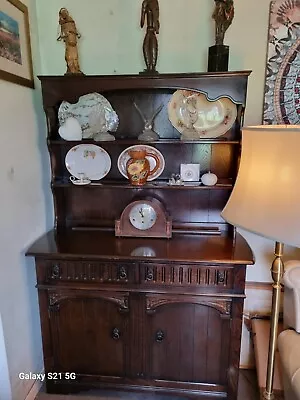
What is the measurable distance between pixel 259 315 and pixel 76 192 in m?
1.40

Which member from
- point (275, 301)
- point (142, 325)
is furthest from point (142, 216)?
point (275, 301)

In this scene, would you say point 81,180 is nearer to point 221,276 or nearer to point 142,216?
point 142,216

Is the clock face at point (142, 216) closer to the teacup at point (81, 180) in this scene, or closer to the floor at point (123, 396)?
the teacup at point (81, 180)

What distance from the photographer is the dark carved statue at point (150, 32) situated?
67.6 inches

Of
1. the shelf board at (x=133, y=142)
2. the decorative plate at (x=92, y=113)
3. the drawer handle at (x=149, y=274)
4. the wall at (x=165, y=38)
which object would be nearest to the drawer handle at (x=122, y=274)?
the drawer handle at (x=149, y=274)

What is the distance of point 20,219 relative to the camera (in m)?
1.73

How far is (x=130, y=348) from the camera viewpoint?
1796mm

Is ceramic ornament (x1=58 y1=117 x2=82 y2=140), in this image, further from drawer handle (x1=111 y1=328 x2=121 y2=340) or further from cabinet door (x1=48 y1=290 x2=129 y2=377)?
drawer handle (x1=111 y1=328 x2=121 y2=340)

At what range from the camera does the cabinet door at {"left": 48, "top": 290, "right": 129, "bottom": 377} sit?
68.9 inches

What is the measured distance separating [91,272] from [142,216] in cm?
42

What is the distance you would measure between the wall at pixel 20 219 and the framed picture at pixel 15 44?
0.19ft

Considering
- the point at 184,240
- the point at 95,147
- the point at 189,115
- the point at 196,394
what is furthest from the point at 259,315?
the point at 95,147

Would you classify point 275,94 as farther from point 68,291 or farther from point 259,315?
point 68,291

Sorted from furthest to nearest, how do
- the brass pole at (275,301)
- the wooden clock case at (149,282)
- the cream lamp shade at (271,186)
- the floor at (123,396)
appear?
the floor at (123,396)
the wooden clock case at (149,282)
the brass pole at (275,301)
the cream lamp shade at (271,186)
